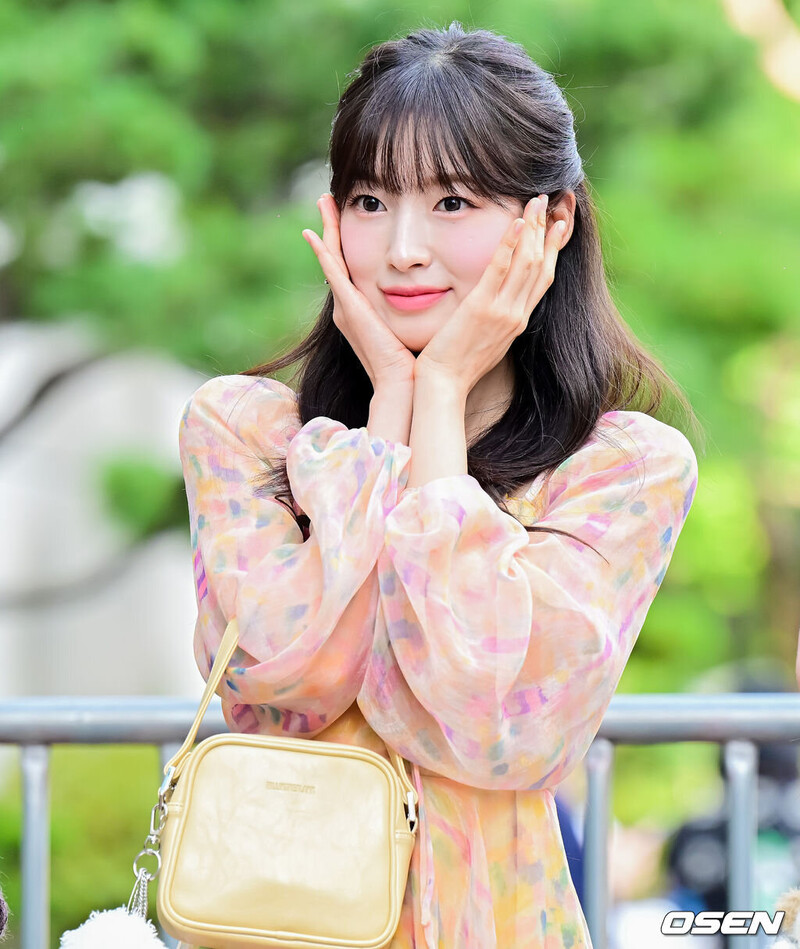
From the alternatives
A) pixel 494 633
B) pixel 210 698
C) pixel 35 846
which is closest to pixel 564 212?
pixel 494 633

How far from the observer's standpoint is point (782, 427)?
16.5 ft

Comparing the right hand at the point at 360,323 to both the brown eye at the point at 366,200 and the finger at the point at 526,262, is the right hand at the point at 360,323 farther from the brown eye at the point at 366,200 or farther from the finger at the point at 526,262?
the finger at the point at 526,262

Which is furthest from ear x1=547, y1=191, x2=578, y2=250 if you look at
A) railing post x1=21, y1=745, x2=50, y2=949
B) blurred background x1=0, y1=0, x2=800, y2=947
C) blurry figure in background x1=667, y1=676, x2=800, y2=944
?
blurred background x1=0, y1=0, x2=800, y2=947

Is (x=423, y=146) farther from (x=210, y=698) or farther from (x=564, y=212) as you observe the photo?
(x=210, y=698)

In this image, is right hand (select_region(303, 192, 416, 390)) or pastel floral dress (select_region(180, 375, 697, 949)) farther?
right hand (select_region(303, 192, 416, 390))

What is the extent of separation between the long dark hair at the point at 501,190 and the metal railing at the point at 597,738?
53 centimetres

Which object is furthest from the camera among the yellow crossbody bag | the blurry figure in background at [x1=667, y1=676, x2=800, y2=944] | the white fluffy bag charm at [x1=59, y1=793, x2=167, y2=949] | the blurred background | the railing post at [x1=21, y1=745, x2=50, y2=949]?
the blurred background

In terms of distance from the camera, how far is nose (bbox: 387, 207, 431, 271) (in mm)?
1543

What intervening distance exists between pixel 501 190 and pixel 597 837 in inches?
41.5

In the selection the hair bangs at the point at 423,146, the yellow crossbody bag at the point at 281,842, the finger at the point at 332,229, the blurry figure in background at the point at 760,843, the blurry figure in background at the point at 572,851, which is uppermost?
the hair bangs at the point at 423,146

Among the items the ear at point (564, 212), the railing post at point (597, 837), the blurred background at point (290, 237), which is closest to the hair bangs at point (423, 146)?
the ear at point (564, 212)

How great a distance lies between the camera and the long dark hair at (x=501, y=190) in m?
1.56

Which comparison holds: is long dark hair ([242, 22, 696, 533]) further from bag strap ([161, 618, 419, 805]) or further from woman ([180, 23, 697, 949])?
bag strap ([161, 618, 419, 805])

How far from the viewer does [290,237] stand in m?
4.73
